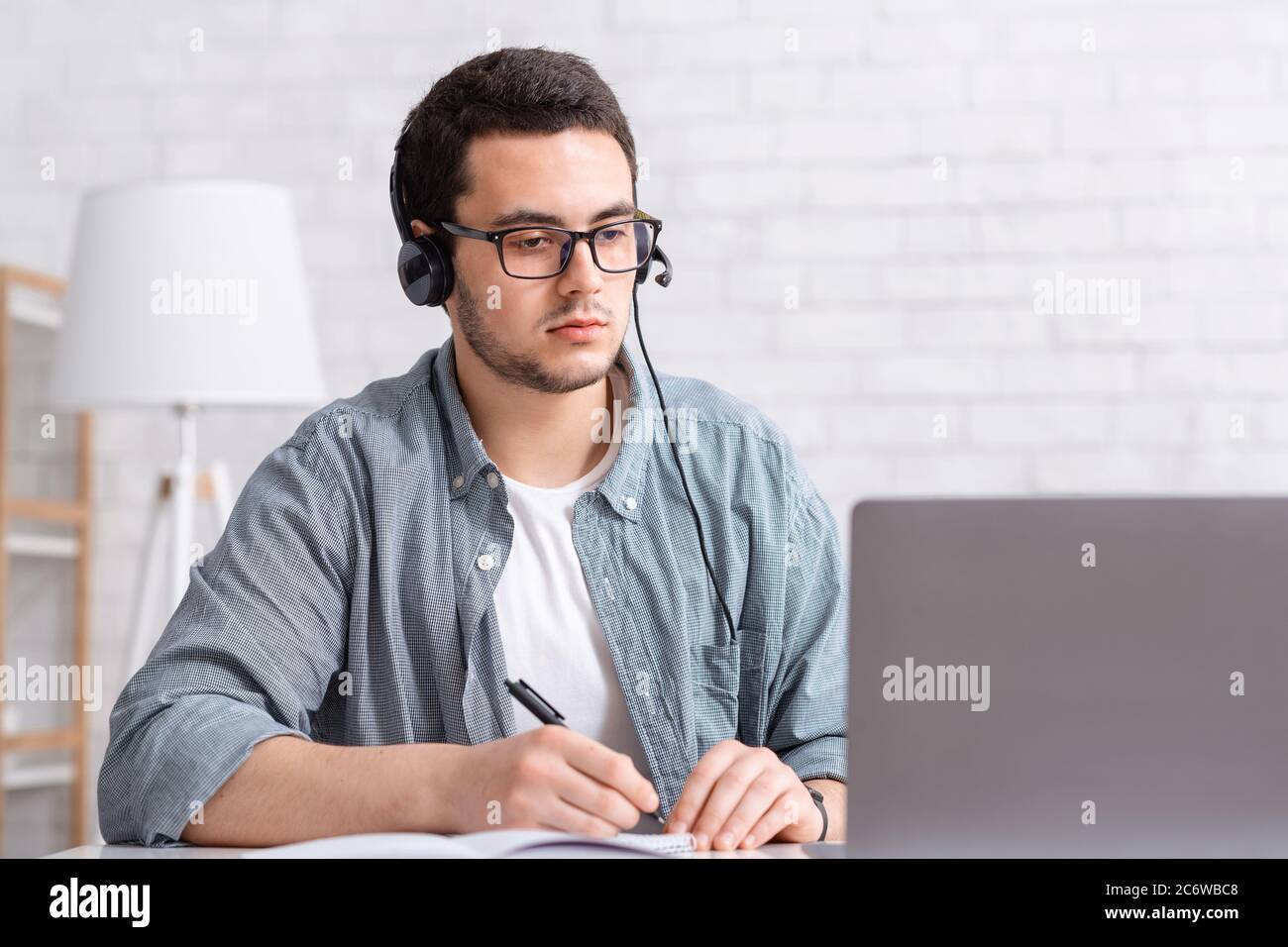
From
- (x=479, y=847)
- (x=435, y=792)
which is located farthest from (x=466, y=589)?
(x=479, y=847)

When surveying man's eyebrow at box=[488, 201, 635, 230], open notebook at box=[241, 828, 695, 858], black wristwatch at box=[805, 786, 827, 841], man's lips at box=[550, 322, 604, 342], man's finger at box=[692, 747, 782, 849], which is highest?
man's eyebrow at box=[488, 201, 635, 230]

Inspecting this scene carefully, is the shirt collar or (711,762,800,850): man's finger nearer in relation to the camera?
(711,762,800,850): man's finger

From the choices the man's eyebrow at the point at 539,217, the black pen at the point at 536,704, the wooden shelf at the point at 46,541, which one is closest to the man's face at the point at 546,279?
the man's eyebrow at the point at 539,217

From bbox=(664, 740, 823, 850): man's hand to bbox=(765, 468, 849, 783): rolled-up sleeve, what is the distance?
349 mm

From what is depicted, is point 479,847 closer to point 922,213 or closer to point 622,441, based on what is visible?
point 622,441

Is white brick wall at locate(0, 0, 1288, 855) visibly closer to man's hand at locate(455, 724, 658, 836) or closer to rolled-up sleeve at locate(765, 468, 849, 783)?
rolled-up sleeve at locate(765, 468, 849, 783)

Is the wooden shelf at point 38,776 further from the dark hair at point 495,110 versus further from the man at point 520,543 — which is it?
the dark hair at point 495,110

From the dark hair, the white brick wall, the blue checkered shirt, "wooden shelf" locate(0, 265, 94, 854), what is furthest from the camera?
"wooden shelf" locate(0, 265, 94, 854)

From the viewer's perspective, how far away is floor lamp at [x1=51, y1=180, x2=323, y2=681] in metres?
2.29

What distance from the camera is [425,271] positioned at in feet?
5.07

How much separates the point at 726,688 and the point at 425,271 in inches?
22.8

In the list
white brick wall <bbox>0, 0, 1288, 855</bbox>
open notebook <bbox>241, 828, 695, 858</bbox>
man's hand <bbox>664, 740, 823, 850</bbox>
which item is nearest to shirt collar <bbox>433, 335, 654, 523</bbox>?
man's hand <bbox>664, 740, 823, 850</bbox>
